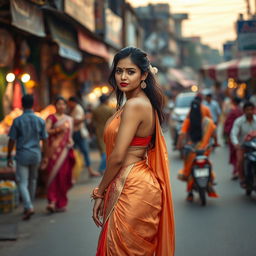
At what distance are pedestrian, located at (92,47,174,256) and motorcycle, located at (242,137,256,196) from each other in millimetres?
5308

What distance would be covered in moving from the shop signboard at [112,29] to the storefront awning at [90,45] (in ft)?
3.82

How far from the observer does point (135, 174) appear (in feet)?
12.7

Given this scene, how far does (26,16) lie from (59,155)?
8.74 feet

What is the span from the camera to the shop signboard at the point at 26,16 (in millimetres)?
9375

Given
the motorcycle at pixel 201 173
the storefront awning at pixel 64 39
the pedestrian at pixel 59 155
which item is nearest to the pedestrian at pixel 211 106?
the storefront awning at pixel 64 39

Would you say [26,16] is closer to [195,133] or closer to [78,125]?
[78,125]

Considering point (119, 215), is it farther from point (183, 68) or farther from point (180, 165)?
point (183, 68)

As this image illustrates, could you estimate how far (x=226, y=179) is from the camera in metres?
12.0

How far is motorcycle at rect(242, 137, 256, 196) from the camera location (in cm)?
913

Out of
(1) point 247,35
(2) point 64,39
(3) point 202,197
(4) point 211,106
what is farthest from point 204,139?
(4) point 211,106

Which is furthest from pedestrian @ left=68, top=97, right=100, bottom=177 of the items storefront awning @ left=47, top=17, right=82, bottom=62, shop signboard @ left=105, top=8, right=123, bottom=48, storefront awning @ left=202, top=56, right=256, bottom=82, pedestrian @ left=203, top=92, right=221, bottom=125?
shop signboard @ left=105, top=8, right=123, bottom=48

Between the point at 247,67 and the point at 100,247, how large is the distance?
13.6 m

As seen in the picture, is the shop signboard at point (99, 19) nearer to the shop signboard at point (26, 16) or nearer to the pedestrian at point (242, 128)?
the shop signboard at point (26, 16)

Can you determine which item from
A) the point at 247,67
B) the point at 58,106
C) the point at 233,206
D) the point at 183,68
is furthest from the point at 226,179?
the point at 183,68
